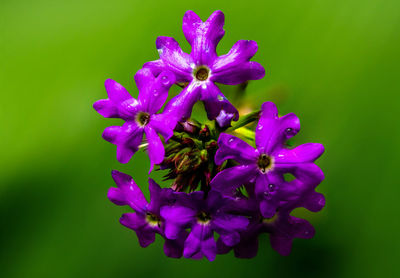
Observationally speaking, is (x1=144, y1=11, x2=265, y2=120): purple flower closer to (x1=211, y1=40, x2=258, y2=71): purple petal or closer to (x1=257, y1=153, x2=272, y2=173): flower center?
(x1=211, y1=40, x2=258, y2=71): purple petal

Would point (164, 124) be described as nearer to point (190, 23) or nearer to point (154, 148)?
point (154, 148)

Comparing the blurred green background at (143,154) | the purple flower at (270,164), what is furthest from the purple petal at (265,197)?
the blurred green background at (143,154)

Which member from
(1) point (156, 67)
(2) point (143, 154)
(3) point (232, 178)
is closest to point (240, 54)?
(1) point (156, 67)

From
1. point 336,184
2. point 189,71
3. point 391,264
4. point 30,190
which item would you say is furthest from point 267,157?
point 30,190

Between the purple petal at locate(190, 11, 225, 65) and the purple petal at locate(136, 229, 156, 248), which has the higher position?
the purple petal at locate(190, 11, 225, 65)

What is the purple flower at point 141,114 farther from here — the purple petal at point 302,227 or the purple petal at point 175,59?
the purple petal at point 302,227

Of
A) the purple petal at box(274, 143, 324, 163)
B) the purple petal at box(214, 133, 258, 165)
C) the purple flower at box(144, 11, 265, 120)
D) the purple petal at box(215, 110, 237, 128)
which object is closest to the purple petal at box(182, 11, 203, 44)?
the purple flower at box(144, 11, 265, 120)

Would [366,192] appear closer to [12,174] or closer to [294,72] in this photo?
[294,72]
